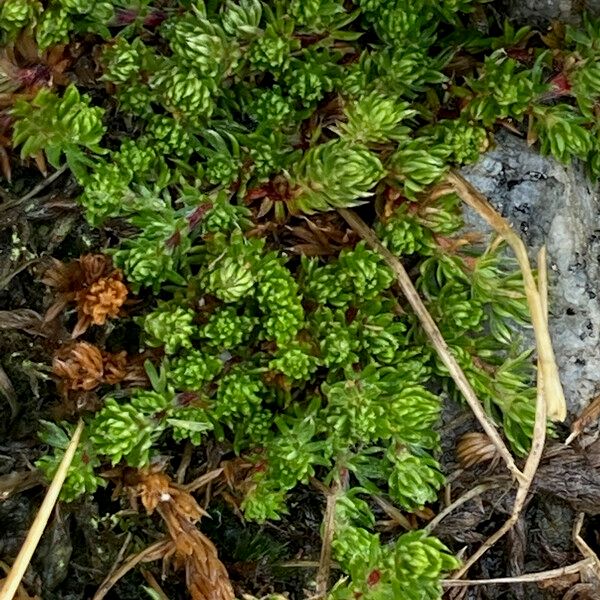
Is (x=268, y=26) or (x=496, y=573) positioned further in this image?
(x=496, y=573)

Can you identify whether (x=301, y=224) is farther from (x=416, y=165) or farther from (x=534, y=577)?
(x=534, y=577)

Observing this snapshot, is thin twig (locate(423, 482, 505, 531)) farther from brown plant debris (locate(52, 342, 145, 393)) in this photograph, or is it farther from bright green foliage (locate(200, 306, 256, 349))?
brown plant debris (locate(52, 342, 145, 393))

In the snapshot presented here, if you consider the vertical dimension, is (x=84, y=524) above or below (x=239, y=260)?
below

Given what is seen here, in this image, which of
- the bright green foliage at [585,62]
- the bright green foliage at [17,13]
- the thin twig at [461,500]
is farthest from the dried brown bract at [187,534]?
the bright green foliage at [585,62]

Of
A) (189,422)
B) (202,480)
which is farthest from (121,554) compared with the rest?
(189,422)

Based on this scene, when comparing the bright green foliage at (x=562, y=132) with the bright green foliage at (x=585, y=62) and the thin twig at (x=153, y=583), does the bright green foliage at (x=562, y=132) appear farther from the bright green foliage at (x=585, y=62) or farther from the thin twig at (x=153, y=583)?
the thin twig at (x=153, y=583)

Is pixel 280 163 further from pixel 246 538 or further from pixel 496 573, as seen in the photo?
pixel 496 573

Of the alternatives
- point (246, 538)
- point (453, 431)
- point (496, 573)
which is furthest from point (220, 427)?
point (496, 573)
